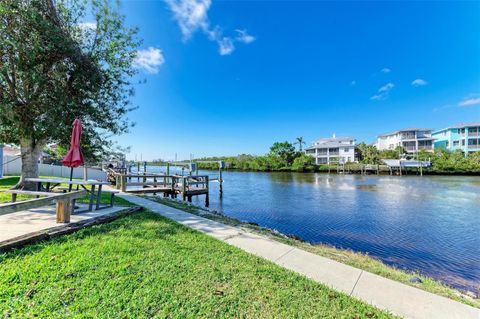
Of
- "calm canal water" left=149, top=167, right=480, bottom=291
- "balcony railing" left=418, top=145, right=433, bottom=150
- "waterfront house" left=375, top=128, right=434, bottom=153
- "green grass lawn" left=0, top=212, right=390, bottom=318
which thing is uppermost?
"waterfront house" left=375, top=128, right=434, bottom=153

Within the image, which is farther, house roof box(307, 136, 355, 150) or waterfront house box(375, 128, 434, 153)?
house roof box(307, 136, 355, 150)

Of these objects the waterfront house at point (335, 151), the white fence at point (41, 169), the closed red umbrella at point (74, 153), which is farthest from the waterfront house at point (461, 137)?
the white fence at point (41, 169)

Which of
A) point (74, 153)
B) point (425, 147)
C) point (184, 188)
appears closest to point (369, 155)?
Result: point (425, 147)

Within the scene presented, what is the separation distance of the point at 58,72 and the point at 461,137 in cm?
7365

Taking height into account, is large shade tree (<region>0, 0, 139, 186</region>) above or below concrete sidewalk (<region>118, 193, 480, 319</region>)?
above

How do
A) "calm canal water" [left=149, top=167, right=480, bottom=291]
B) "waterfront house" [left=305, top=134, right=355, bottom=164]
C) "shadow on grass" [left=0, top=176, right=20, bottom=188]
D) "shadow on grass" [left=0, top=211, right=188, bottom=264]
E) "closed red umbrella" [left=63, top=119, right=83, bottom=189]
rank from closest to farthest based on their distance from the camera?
"shadow on grass" [left=0, top=211, right=188, bottom=264], "closed red umbrella" [left=63, top=119, right=83, bottom=189], "calm canal water" [left=149, top=167, right=480, bottom=291], "shadow on grass" [left=0, top=176, right=20, bottom=188], "waterfront house" [left=305, top=134, right=355, bottom=164]

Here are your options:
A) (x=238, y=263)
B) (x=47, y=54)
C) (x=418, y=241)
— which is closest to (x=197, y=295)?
(x=238, y=263)

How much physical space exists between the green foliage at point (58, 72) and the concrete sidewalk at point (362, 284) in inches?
293

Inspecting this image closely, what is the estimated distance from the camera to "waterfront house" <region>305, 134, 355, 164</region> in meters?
62.6

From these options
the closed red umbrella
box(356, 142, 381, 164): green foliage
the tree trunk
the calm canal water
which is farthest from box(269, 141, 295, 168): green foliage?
the closed red umbrella

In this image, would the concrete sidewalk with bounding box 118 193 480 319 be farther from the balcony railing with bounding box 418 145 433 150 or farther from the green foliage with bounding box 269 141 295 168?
the balcony railing with bounding box 418 145 433 150

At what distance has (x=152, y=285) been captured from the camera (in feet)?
9.64

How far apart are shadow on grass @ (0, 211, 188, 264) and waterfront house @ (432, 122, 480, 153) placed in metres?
69.8

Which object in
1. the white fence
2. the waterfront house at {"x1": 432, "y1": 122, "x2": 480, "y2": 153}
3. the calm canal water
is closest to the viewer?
the calm canal water
